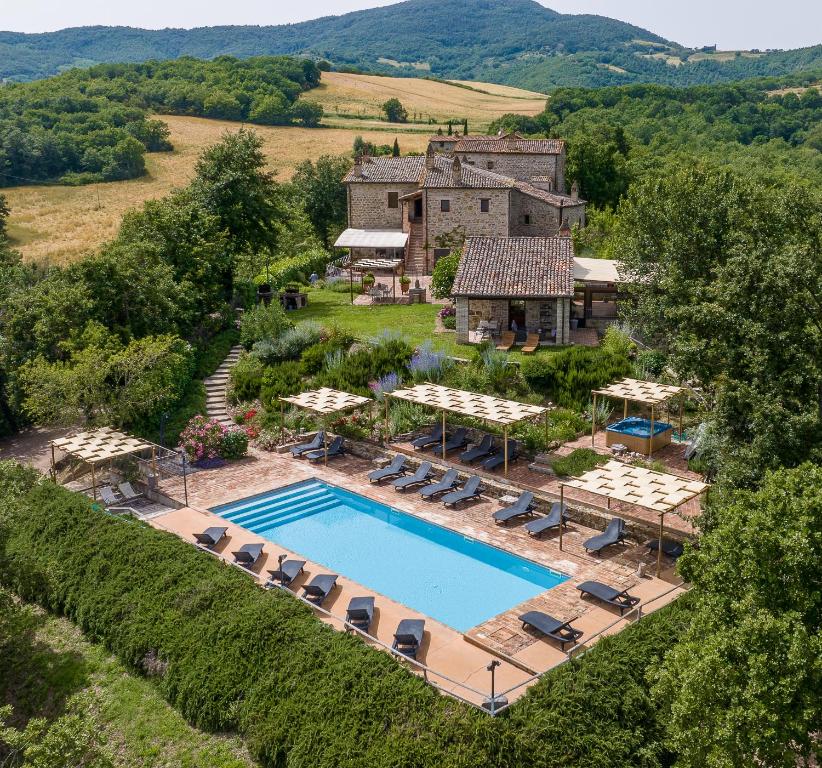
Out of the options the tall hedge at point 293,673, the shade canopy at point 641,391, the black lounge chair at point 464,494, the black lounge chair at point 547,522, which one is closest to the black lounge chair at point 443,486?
the black lounge chair at point 464,494

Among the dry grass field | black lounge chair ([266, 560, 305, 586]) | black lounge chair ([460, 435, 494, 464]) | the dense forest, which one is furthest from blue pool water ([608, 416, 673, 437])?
the dense forest

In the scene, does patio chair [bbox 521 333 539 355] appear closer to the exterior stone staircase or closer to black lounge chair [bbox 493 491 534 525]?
black lounge chair [bbox 493 491 534 525]

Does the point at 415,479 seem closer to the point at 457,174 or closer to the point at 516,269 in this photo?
the point at 516,269

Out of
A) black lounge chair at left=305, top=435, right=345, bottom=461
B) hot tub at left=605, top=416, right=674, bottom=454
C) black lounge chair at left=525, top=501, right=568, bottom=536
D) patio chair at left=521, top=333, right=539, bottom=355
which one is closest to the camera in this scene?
black lounge chair at left=525, top=501, right=568, bottom=536

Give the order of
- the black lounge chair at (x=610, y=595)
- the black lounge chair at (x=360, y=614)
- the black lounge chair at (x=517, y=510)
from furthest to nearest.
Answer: the black lounge chair at (x=517, y=510), the black lounge chair at (x=610, y=595), the black lounge chair at (x=360, y=614)

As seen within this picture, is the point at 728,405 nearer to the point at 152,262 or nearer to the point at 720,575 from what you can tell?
the point at 720,575

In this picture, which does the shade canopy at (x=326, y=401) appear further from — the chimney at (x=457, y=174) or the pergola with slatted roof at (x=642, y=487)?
the chimney at (x=457, y=174)
